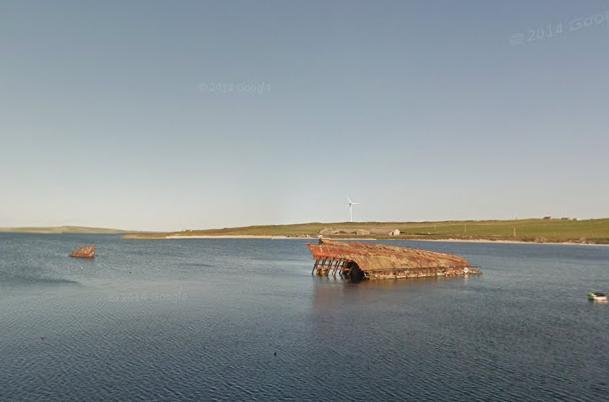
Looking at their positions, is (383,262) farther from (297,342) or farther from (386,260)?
(297,342)

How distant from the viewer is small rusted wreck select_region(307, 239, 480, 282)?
8988 centimetres

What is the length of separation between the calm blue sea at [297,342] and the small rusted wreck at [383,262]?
30.6 feet

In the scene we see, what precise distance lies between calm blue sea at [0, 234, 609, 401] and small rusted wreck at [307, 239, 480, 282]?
9315 mm

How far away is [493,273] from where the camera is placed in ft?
347

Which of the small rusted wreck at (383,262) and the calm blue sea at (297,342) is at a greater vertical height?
the small rusted wreck at (383,262)

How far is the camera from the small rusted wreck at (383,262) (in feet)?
295

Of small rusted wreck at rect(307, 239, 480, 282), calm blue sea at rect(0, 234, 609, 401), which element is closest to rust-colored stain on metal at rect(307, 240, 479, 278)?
small rusted wreck at rect(307, 239, 480, 282)

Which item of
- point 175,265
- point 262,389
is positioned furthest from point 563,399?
point 175,265

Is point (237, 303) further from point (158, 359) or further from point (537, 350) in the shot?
point (537, 350)

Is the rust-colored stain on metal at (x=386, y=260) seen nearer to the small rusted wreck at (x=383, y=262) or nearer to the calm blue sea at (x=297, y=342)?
the small rusted wreck at (x=383, y=262)

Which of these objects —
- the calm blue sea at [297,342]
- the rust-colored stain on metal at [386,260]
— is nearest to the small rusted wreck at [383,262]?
the rust-colored stain on metal at [386,260]

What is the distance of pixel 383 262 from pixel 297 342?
5073 cm

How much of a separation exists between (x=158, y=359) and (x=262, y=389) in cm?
1053

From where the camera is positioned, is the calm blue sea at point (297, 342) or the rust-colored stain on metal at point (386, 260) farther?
the rust-colored stain on metal at point (386, 260)
